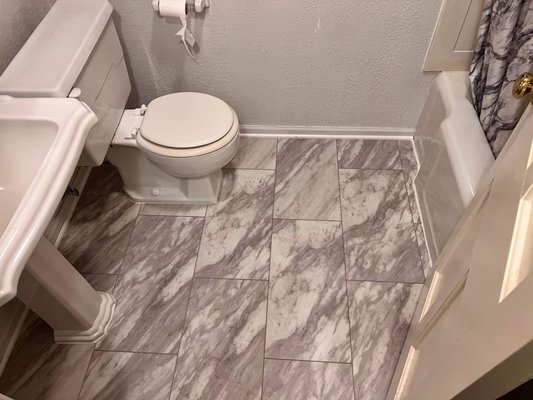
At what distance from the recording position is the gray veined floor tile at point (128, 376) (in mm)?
1351

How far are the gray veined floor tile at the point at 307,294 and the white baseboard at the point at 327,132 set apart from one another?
54 centimetres

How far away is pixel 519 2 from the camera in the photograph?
126 centimetres

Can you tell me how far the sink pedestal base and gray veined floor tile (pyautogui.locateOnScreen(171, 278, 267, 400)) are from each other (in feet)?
1.04

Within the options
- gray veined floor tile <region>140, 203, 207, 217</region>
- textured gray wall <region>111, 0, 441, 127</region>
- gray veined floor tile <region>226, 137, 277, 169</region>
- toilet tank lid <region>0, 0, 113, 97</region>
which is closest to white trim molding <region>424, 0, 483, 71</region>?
textured gray wall <region>111, 0, 441, 127</region>

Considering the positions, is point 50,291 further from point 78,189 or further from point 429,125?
point 429,125

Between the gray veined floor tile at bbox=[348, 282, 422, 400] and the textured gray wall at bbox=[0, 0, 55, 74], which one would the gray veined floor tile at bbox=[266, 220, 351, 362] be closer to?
the gray veined floor tile at bbox=[348, 282, 422, 400]

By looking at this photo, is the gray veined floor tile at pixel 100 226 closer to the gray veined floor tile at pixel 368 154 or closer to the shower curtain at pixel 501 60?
the gray veined floor tile at pixel 368 154

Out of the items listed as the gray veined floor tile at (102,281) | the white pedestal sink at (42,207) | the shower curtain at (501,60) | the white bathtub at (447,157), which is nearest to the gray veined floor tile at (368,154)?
the white bathtub at (447,157)

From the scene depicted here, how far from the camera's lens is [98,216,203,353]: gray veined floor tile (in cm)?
146

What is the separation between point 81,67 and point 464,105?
1.38 metres

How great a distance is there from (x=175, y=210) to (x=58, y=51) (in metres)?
0.78

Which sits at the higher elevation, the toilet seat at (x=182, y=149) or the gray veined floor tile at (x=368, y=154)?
the toilet seat at (x=182, y=149)

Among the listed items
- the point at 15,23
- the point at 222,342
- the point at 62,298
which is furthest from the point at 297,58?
the point at 62,298

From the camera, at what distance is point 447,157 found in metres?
1.51
